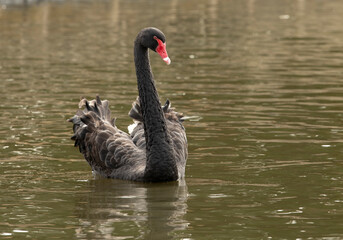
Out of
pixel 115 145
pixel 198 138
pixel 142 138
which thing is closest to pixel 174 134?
pixel 142 138

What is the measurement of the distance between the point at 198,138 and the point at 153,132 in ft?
7.34

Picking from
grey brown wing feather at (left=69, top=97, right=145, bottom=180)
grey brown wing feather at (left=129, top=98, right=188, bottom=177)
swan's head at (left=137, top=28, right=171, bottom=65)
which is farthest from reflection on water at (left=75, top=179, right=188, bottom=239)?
swan's head at (left=137, top=28, right=171, bottom=65)

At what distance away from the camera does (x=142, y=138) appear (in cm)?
877

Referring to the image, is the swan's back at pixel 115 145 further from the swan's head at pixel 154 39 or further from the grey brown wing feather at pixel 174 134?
the swan's head at pixel 154 39

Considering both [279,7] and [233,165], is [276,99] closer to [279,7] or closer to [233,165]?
[233,165]

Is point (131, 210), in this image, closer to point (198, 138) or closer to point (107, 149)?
point (107, 149)

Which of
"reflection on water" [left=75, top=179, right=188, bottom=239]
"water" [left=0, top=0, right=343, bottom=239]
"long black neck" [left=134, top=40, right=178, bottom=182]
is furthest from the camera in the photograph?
"long black neck" [left=134, top=40, right=178, bottom=182]

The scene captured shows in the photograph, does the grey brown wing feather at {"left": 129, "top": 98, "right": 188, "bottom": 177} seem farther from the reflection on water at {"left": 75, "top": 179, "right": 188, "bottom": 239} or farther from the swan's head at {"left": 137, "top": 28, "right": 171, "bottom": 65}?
the swan's head at {"left": 137, "top": 28, "right": 171, "bottom": 65}

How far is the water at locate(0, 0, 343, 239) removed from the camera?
21.7 ft

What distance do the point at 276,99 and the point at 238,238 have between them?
7149mm

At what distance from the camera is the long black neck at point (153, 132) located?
25.8 ft

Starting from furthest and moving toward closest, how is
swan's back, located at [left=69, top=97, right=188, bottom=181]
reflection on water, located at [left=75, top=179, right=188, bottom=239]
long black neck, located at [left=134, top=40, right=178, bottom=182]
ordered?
swan's back, located at [left=69, top=97, right=188, bottom=181]
long black neck, located at [left=134, top=40, right=178, bottom=182]
reflection on water, located at [left=75, top=179, right=188, bottom=239]

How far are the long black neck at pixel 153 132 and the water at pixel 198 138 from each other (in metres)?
0.14

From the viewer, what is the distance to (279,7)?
40.0 m
